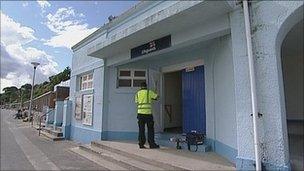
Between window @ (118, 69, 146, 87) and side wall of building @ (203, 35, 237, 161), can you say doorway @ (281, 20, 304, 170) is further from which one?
window @ (118, 69, 146, 87)

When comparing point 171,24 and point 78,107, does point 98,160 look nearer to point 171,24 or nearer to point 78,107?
point 171,24

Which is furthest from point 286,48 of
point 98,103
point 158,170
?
point 98,103

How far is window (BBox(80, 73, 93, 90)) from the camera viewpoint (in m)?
10.7

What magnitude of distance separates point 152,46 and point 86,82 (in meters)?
4.99

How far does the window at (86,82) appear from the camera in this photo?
1070 centimetres

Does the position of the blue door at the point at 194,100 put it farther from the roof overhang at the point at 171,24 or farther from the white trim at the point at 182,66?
the roof overhang at the point at 171,24

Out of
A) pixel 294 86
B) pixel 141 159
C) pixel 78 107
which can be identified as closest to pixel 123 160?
pixel 141 159

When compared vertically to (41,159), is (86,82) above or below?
above

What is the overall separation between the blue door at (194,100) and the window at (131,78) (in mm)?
1702

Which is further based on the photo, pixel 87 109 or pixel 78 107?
pixel 78 107

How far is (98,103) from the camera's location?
9445 millimetres

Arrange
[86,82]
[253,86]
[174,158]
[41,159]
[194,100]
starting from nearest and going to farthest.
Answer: [253,86], [174,158], [41,159], [194,100], [86,82]

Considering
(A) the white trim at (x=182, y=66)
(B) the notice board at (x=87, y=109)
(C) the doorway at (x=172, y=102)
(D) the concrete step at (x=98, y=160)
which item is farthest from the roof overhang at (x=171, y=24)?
(D) the concrete step at (x=98, y=160)

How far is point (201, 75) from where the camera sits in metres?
7.47
